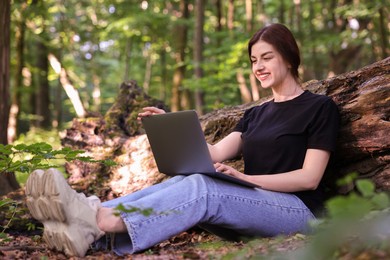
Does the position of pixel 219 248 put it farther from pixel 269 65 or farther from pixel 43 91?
pixel 43 91

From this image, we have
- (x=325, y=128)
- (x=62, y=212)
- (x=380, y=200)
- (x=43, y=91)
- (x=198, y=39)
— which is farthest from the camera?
(x=43, y=91)

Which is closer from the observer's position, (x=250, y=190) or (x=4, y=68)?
(x=250, y=190)

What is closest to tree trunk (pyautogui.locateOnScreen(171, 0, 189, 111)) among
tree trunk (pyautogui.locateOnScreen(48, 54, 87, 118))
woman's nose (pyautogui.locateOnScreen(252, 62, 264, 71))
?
tree trunk (pyautogui.locateOnScreen(48, 54, 87, 118))

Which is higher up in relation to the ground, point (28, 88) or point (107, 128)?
point (28, 88)

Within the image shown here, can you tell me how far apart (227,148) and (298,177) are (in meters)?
0.80

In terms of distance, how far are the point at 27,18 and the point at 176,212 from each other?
9.61 m

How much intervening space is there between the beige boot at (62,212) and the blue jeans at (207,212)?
19 cm

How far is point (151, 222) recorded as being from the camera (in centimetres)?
263

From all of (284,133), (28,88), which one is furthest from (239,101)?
(284,133)

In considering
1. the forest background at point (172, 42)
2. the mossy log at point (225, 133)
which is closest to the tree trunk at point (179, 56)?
the forest background at point (172, 42)

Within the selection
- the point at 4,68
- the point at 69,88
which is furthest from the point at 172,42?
the point at 4,68

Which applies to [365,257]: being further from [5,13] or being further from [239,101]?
[239,101]

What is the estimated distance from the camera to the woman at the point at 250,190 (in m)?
2.54

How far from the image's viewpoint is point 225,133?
A: 176 inches
